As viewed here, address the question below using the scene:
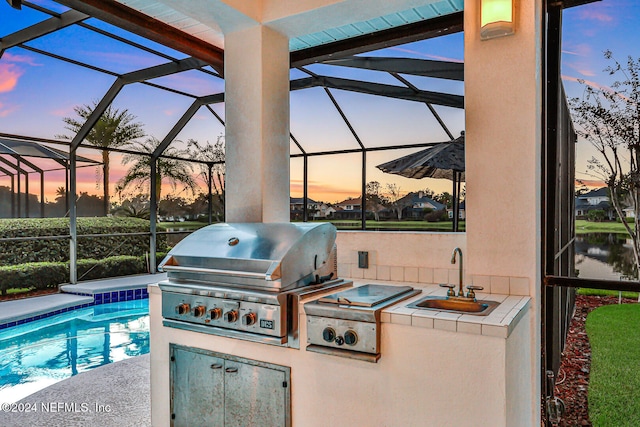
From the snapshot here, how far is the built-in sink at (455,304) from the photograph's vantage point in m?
2.17

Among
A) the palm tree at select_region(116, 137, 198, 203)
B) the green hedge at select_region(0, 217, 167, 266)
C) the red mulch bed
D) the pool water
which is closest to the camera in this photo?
the red mulch bed

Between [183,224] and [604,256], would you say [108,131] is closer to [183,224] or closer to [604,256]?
[183,224]

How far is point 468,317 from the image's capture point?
6.38 ft

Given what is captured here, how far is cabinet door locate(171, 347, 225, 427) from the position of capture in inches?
99.1

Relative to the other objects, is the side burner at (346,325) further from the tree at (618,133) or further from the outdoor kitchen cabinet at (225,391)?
the tree at (618,133)

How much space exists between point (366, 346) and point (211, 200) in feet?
26.9

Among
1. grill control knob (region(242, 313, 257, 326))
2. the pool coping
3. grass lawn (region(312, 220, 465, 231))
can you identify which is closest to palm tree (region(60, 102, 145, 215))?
the pool coping

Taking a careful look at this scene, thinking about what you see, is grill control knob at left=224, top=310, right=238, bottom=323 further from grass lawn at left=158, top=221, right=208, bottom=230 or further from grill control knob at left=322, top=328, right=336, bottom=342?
grass lawn at left=158, top=221, right=208, bottom=230

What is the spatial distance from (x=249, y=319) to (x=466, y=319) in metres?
1.12

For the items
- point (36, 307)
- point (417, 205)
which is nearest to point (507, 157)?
point (417, 205)

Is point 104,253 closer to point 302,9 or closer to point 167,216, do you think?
point 167,216

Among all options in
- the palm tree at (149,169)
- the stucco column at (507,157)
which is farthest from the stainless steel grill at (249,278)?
the palm tree at (149,169)

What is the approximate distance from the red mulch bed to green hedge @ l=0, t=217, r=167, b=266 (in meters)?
7.98

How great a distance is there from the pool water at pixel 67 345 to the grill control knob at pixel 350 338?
125 inches
